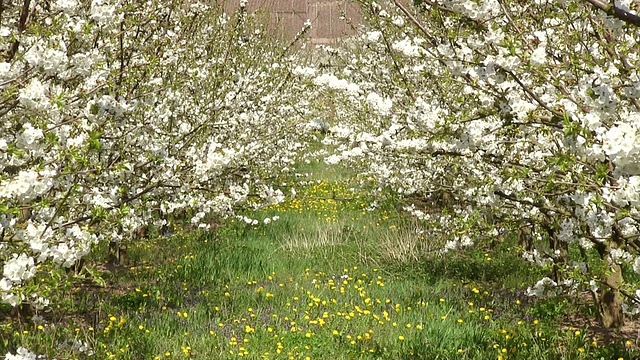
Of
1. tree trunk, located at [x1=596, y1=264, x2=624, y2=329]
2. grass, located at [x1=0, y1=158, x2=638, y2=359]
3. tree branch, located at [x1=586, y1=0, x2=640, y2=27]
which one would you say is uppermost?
tree branch, located at [x1=586, y1=0, x2=640, y2=27]

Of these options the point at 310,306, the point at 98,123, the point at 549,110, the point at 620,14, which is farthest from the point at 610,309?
the point at 98,123

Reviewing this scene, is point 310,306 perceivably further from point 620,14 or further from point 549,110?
point 620,14

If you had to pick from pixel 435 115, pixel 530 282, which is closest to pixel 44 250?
pixel 435 115

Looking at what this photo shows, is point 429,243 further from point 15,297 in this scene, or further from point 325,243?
point 15,297

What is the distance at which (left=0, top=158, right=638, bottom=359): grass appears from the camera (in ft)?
16.9

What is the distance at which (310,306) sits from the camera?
6250 millimetres

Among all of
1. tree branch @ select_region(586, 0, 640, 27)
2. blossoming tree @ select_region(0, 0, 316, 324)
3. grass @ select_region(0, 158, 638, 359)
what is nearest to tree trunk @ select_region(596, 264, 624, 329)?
grass @ select_region(0, 158, 638, 359)

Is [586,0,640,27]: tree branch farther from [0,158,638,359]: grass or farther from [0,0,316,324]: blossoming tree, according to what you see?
[0,158,638,359]: grass

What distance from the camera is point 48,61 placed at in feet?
9.86

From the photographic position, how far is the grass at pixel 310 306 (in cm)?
514

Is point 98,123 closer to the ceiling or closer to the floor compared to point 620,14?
closer to the floor

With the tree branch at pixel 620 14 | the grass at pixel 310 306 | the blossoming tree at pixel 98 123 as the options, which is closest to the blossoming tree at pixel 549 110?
the tree branch at pixel 620 14

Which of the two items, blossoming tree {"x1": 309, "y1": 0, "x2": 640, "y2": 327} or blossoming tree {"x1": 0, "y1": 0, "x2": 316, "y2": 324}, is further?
blossoming tree {"x1": 0, "y1": 0, "x2": 316, "y2": 324}

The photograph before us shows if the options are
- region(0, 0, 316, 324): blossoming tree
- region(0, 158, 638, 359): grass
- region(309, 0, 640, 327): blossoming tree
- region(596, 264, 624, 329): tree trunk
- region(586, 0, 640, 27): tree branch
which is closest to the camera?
region(586, 0, 640, 27): tree branch
